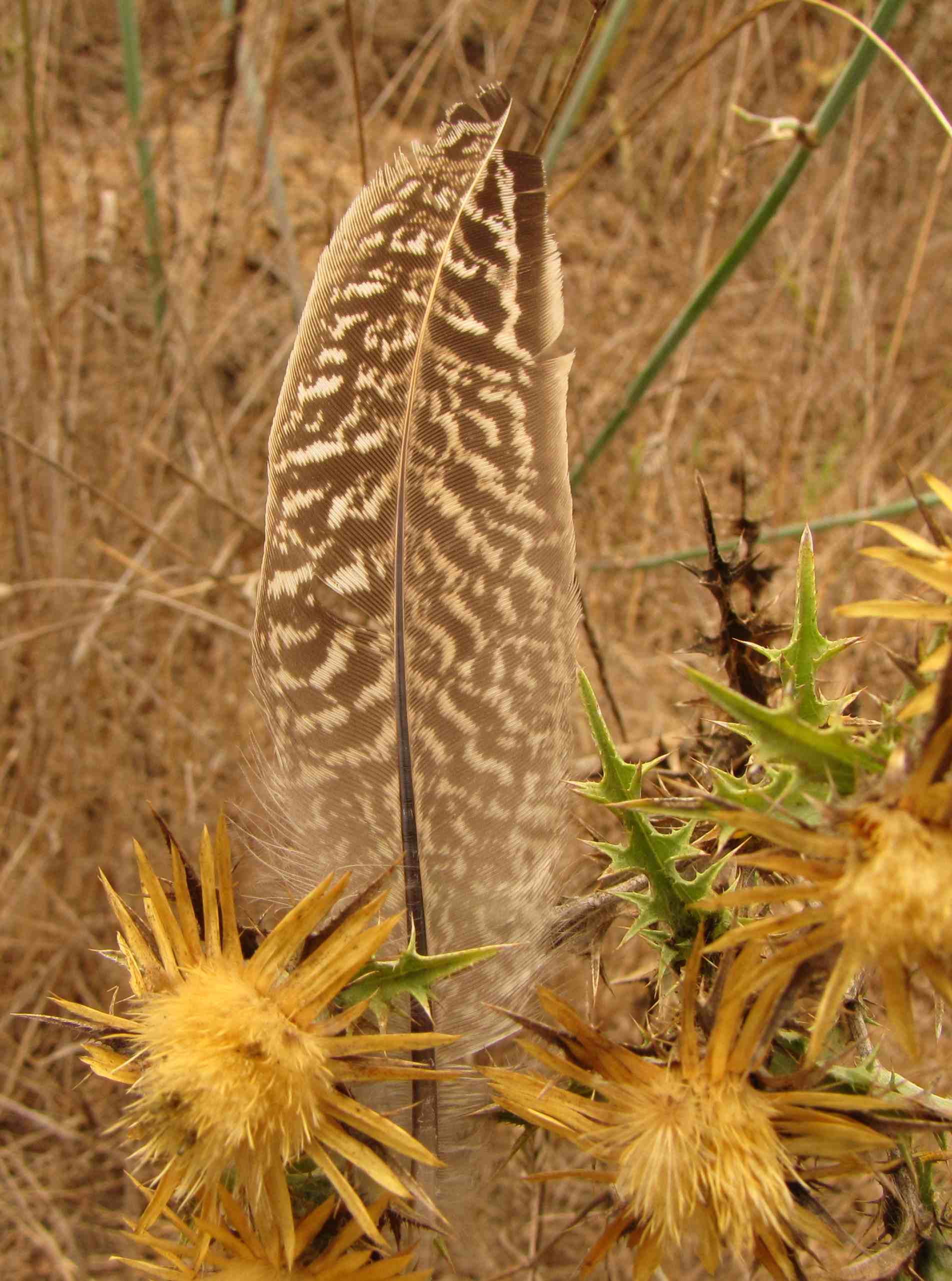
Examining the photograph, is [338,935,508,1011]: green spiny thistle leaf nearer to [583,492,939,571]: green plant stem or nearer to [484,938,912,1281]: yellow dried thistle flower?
[484,938,912,1281]: yellow dried thistle flower

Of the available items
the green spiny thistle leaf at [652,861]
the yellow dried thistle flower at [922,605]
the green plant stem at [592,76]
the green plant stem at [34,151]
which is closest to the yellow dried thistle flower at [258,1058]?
the green spiny thistle leaf at [652,861]

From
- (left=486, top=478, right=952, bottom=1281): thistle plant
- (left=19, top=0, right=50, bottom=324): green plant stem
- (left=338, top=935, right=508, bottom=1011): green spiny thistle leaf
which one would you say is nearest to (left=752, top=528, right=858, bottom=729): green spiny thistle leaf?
(left=486, top=478, right=952, bottom=1281): thistle plant

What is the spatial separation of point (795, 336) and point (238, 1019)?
2.91 m

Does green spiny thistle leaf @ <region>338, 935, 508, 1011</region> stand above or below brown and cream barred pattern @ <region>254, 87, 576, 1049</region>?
below

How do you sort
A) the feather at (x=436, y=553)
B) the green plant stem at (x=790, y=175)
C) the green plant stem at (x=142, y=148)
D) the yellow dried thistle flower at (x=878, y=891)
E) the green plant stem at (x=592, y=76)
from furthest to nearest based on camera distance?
the green plant stem at (x=142, y=148)
the green plant stem at (x=592, y=76)
the green plant stem at (x=790, y=175)
the feather at (x=436, y=553)
the yellow dried thistle flower at (x=878, y=891)

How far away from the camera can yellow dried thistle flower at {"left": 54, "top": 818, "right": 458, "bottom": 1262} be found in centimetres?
78

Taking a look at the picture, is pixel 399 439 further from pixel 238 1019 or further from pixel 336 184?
pixel 336 184

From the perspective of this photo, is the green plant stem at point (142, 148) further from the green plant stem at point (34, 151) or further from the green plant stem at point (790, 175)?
the green plant stem at point (790, 175)

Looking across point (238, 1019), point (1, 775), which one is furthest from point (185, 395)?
point (238, 1019)

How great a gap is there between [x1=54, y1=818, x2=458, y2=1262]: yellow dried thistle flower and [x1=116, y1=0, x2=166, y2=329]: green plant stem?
5.69 ft

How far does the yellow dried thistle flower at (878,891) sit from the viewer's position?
0.64 m

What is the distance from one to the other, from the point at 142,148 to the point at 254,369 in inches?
36.2

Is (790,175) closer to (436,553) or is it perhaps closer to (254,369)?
(436,553)

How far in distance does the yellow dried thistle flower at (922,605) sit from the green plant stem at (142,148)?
6.16 feet
